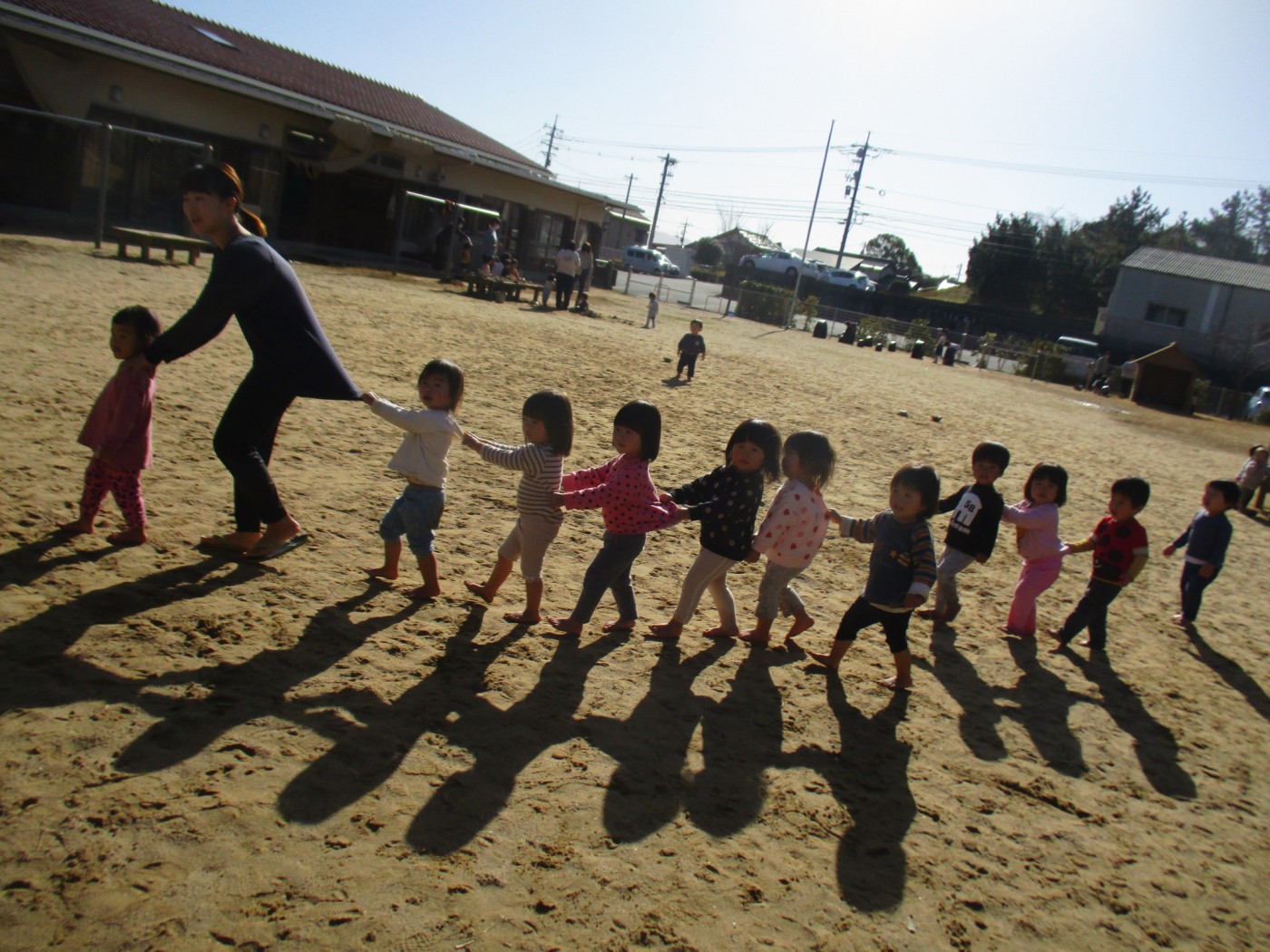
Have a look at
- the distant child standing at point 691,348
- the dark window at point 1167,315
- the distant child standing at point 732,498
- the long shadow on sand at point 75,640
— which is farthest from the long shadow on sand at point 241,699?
the dark window at point 1167,315

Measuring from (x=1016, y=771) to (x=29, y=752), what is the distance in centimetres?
361

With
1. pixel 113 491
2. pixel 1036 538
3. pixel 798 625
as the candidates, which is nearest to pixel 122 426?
pixel 113 491

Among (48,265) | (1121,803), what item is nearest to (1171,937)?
(1121,803)

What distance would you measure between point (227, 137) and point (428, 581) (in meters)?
19.1

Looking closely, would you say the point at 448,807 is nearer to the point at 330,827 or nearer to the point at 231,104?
the point at 330,827

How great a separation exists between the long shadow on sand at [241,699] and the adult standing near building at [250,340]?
2.48ft

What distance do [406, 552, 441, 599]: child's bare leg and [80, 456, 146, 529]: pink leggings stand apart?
1309 millimetres

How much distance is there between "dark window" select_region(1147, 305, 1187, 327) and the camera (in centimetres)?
4612

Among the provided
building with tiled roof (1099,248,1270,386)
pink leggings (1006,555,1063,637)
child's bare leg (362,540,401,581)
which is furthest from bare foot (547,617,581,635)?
building with tiled roof (1099,248,1270,386)

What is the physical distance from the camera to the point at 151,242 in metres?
14.7

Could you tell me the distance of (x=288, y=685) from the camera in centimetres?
360

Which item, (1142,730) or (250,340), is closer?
(250,340)

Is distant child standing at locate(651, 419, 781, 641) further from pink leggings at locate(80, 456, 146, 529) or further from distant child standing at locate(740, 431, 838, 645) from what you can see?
pink leggings at locate(80, 456, 146, 529)

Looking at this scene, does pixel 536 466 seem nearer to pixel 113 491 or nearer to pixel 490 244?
pixel 113 491
